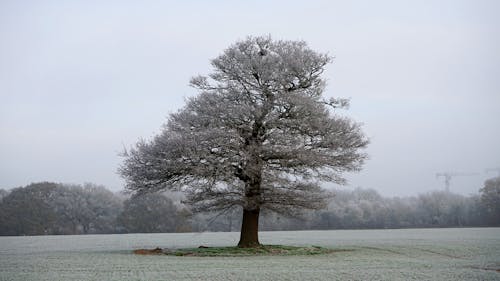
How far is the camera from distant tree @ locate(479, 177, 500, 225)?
307ft

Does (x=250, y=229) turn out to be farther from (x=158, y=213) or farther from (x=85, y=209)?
(x=85, y=209)

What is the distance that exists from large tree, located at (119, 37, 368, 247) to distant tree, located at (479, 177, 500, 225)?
66.6 meters

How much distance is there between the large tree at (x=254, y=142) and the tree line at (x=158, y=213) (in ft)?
170

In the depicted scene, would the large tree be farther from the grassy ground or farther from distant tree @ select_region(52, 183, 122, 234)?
distant tree @ select_region(52, 183, 122, 234)

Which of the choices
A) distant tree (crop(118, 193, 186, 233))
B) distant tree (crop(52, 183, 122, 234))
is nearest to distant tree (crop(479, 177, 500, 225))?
distant tree (crop(118, 193, 186, 233))

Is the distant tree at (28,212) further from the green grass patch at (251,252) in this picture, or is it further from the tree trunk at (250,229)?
the tree trunk at (250,229)

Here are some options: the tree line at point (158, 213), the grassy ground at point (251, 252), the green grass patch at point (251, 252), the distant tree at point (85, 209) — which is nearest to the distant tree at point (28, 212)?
the tree line at point (158, 213)

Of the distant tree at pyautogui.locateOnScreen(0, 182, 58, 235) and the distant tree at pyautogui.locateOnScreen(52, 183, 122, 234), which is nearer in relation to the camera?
the distant tree at pyautogui.locateOnScreen(0, 182, 58, 235)

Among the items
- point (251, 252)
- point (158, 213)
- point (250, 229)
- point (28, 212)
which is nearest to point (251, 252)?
point (251, 252)

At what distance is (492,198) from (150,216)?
192ft

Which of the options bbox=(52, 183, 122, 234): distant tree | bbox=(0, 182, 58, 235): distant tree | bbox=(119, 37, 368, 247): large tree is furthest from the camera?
bbox=(52, 183, 122, 234): distant tree

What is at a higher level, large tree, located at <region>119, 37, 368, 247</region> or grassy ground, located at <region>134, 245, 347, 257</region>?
large tree, located at <region>119, 37, 368, 247</region>

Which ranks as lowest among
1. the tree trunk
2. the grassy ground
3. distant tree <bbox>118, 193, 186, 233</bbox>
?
the grassy ground

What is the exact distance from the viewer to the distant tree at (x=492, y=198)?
9344cm
